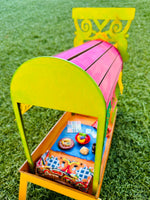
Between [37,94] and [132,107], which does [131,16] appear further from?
[37,94]

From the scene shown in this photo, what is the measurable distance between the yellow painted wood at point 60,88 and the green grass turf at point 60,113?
2.68ft

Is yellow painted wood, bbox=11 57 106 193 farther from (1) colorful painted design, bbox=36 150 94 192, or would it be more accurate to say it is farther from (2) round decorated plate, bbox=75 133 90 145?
(2) round decorated plate, bbox=75 133 90 145

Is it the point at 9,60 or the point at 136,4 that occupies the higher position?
the point at 136,4

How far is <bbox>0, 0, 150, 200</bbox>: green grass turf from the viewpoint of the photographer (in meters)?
1.64

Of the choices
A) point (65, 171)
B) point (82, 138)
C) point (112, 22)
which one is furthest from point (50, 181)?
point (112, 22)

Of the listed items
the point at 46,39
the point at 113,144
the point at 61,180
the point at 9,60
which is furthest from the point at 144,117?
the point at 46,39

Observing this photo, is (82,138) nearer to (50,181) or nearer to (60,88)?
(50,181)

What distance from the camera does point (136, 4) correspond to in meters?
6.36

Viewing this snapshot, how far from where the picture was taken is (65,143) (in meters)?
1.85

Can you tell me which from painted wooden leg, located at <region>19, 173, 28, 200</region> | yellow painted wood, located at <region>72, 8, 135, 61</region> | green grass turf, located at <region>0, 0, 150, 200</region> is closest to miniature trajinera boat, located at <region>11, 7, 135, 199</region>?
painted wooden leg, located at <region>19, 173, 28, 200</region>

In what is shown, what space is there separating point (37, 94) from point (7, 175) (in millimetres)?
1156

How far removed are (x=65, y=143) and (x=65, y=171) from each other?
1.28ft

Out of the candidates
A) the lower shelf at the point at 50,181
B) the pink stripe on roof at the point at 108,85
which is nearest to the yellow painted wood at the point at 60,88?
the pink stripe on roof at the point at 108,85

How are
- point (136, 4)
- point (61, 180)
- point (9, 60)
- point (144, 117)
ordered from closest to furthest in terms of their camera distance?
point (61, 180)
point (144, 117)
point (9, 60)
point (136, 4)
